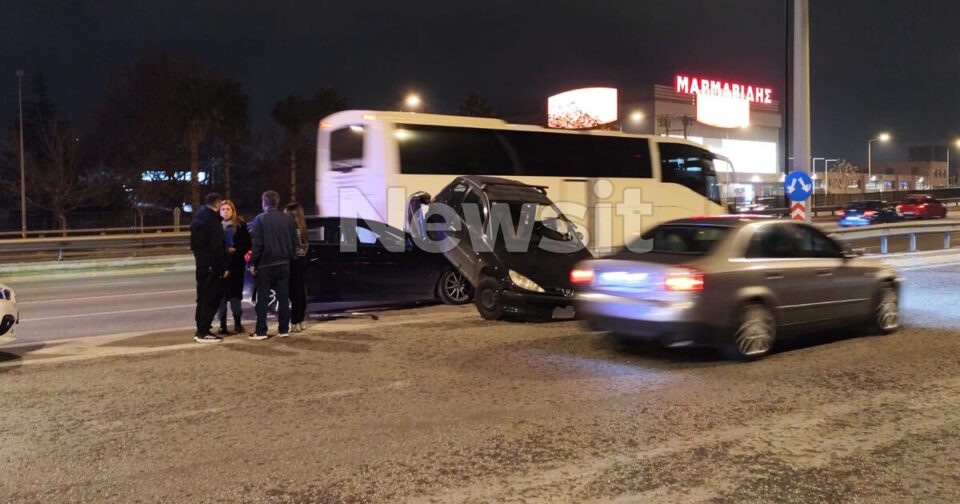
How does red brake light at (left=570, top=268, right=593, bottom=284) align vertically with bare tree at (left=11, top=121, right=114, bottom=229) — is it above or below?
below

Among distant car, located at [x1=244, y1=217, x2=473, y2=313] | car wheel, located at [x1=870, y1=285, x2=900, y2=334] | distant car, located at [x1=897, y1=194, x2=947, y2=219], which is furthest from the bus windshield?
distant car, located at [x1=897, y1=194, x2=947, y2=219]

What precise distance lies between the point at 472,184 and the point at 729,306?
536 centimetres

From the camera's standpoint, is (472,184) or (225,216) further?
(472,184)

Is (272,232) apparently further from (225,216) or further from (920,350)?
(920,350)

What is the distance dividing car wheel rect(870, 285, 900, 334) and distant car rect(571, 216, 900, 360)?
31 cm

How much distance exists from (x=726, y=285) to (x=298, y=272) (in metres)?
5.13

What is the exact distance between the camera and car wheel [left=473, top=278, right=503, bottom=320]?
1039 cm

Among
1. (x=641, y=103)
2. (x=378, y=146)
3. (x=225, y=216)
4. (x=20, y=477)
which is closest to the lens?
(x=20, y=477)

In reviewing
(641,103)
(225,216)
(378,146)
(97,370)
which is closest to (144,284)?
(378,146)

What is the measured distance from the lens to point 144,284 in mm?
17344

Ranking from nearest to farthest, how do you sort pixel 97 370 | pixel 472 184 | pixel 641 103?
1. pixel 97 370
2. pixel 472 184
3. pixel 641 103

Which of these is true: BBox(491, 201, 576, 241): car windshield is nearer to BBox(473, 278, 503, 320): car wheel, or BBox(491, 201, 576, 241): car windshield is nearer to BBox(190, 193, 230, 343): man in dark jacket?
BBox(473, 278, 503, 320): car wheel

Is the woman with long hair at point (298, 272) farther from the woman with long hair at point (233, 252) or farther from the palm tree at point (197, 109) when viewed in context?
the palm tree at point (197, 109)

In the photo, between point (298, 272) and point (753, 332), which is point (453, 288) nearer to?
point (298, 272)
